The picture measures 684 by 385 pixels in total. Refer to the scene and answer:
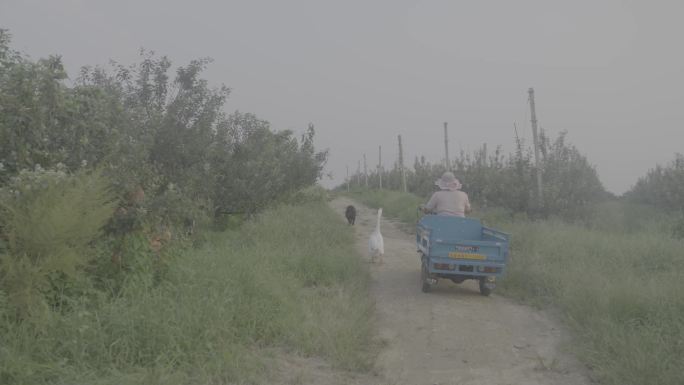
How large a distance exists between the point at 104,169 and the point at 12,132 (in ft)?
3.02

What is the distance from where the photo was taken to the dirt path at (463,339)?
486 cm

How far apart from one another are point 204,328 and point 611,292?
15.1ft

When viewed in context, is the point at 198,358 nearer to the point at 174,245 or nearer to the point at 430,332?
the point at 174,245

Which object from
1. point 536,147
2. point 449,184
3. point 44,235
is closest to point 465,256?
point 449,184

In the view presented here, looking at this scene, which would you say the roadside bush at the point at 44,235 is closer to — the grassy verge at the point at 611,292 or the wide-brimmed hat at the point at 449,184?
the grassy verge at the point at 611,292

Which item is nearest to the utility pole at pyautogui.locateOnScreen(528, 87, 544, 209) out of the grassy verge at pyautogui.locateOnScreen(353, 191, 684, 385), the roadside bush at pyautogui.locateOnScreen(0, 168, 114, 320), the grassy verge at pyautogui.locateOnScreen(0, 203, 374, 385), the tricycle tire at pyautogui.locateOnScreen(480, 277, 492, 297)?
the grassy verge at pyautogui.locateOnScreen(353, 191, 684, 385)

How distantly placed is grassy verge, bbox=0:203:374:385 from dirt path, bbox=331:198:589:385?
34cm

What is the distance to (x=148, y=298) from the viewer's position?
4.79 metres

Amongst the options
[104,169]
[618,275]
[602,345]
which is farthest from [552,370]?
[104,169]

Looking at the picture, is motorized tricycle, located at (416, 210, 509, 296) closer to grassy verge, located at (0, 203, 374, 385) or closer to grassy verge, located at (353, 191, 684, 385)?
grassy verge, located at (353, 191, 684, 385)

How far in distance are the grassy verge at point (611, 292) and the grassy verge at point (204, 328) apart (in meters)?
2.27

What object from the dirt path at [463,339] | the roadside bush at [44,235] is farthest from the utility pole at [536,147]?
the roadside bush at [44,235]

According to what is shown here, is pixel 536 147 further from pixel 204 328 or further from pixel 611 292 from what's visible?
pixel 204 328

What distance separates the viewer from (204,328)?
4633mm
